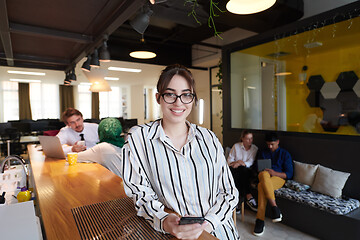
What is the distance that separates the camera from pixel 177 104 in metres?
1.10

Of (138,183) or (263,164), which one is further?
(263,164)

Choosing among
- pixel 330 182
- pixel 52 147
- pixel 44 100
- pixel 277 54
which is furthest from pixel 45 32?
pixel 44 100

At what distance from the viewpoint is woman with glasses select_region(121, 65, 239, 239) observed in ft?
3.57

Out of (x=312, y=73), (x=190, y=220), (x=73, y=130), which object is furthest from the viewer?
(x=312, y=73)

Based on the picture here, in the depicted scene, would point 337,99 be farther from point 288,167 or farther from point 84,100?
point 84,100

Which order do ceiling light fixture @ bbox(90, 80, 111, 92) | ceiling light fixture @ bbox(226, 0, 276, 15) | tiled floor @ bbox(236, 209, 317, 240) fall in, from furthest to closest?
1. ceiling light fixture @ bbox(90, 80, 111, 92)
2. tiled floor @ bbox(236, 209, 317, 240)
3. ceiling light fixture @ bbox(226, 0, 276, 15)

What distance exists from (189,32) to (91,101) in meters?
9.42

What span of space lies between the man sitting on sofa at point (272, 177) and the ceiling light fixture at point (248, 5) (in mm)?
1776

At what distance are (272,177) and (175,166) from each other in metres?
2.44

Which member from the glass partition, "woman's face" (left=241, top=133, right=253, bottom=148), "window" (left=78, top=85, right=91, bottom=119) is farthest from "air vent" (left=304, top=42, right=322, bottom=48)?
"window" (left=78, top=85, right=91, bottom=119)

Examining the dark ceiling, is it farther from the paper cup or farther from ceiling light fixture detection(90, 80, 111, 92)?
the paper cup

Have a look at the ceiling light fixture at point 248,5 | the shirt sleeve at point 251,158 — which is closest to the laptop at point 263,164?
the shirt sleeve at point 251,158

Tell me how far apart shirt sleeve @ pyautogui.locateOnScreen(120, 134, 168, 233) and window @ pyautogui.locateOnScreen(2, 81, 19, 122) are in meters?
13.7

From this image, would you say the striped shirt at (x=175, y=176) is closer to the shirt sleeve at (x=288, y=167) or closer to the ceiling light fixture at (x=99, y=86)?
the shirt sleeve at (x=288, y=167)
